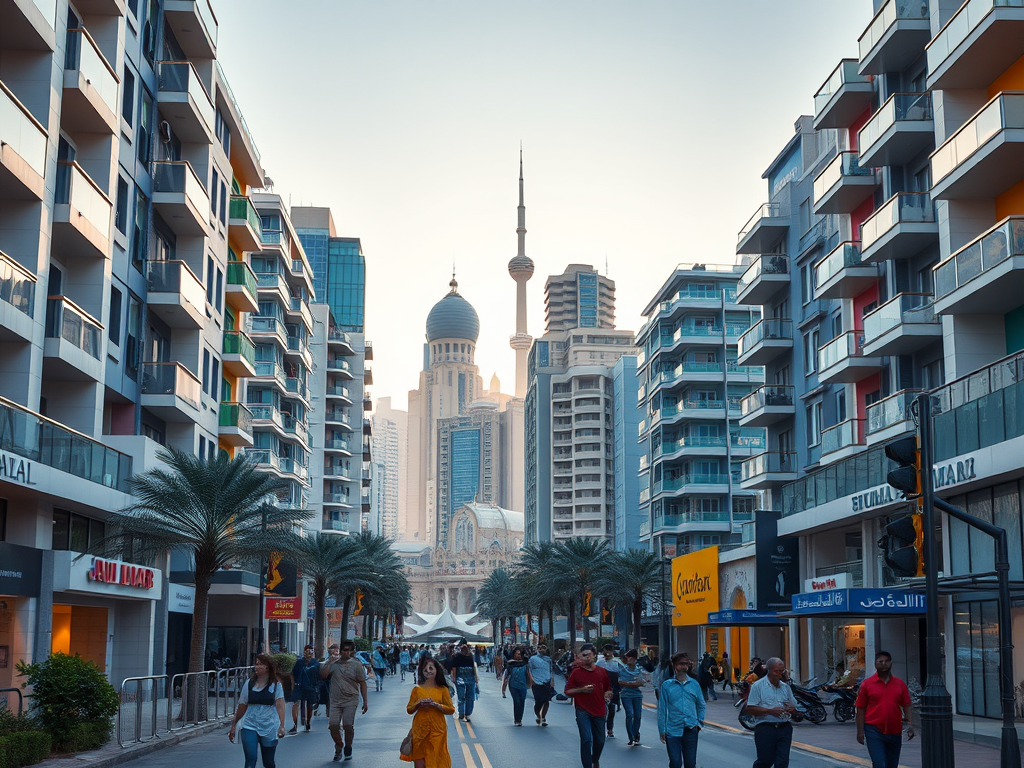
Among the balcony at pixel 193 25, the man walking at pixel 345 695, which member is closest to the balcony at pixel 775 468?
the balcony at pixel 193 25

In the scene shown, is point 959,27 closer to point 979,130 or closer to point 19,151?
point 979,130

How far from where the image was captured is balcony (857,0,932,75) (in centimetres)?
3331

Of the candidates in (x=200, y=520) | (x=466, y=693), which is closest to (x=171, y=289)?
(x=200, y=520)

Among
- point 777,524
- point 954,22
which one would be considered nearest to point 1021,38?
point 954,22

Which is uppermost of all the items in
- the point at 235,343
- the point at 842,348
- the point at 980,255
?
the point at 235,343

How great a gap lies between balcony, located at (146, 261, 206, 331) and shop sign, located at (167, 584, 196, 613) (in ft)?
28.5

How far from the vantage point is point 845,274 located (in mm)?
37312

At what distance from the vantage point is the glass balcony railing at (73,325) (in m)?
28.0

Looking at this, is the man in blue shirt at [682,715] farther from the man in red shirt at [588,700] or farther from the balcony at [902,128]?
the balcony at [902,128]

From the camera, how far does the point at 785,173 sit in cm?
5153

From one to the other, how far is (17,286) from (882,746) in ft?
64.9

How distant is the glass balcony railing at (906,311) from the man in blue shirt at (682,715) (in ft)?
64.3

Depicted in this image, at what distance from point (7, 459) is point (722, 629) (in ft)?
132

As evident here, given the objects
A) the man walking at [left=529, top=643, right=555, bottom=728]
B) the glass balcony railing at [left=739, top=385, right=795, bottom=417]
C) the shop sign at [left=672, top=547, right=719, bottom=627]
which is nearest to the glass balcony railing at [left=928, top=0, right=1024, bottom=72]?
the man walking at [left=529, top=643, right=555, bottom=728]
